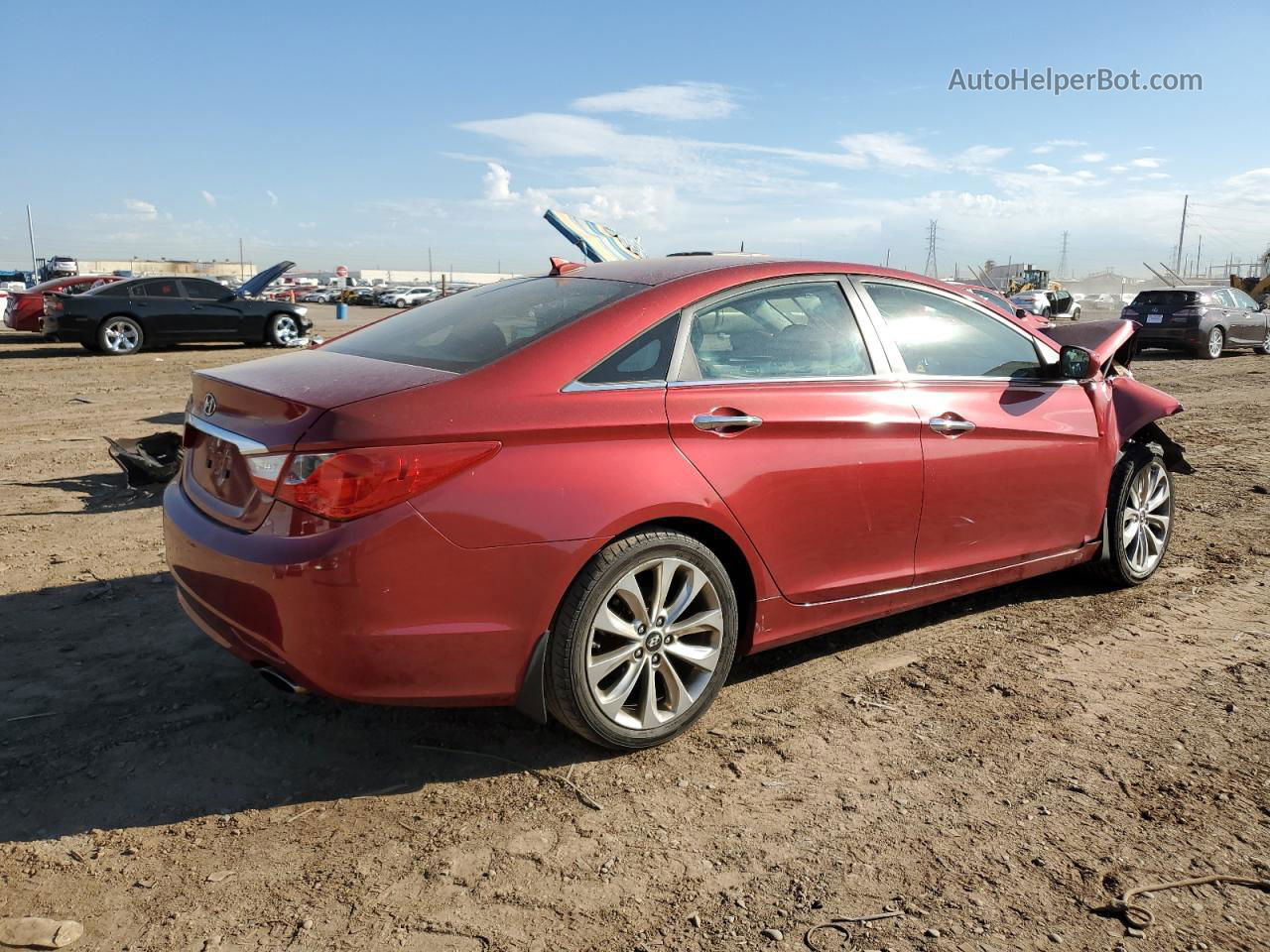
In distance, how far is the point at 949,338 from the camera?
406cm

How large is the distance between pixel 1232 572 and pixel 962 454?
7.68 feet

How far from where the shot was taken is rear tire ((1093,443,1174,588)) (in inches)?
186

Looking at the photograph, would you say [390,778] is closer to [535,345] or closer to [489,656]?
[489,656]

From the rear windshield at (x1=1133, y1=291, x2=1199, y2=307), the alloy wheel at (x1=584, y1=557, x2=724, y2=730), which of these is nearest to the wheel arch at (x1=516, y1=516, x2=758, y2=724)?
the alloy wheel at (x1=584, y1=557, x2=724, y2=730)

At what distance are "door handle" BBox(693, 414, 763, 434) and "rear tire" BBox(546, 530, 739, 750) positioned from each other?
1.22 feet

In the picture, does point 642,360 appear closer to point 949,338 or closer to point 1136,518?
point 949,338

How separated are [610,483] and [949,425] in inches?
63.4

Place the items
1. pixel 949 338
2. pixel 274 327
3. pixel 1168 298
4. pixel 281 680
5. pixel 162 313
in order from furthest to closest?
pixel 1168 298 < pixel 274 327 < pixel 162 313 < pixel 949 338 < pixel 281 680

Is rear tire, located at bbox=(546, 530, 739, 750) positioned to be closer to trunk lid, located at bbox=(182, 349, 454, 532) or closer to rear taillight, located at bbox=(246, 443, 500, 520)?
rear taillight, located at bbox=(246, 443, 500, 520)

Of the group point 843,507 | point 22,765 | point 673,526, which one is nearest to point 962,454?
point 843,507

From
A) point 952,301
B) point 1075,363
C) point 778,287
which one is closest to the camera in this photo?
point 778,287

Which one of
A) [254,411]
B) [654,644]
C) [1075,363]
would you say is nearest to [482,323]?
[254,411]

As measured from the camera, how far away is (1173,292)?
19.9m

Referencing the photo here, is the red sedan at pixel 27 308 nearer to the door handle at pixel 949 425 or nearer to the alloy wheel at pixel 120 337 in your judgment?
the alloy wheel at pixel 120 337
